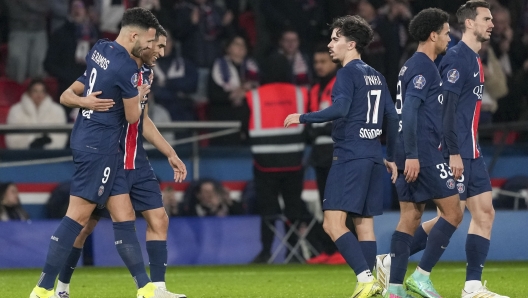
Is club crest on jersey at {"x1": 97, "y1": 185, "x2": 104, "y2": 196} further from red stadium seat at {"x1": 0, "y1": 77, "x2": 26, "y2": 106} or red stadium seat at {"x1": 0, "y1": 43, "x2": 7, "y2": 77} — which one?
red stadium seat at {"x1": 0, "y1": 43, "x2": 7, "y2": 77}

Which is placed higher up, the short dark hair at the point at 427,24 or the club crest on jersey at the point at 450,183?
the short dark hair at the point at 427,24

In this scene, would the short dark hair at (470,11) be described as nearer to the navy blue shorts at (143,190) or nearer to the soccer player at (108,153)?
the soccer player at (108,153)

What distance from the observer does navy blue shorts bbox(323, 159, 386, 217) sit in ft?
21.7

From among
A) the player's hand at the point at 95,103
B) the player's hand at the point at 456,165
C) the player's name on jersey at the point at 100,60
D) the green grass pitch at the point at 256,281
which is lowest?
the green grass pitch at the point at 256,281

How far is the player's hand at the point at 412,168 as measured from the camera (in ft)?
21.7

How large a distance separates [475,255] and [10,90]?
311 inches

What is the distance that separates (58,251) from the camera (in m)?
6.36

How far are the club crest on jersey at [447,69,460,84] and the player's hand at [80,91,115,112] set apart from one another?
2231 millimetres

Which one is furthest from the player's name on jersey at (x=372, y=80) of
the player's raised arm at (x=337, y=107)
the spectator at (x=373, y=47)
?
the spectator at (x=373, y=47)

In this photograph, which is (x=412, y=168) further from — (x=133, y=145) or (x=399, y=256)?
(x=133, y=145)

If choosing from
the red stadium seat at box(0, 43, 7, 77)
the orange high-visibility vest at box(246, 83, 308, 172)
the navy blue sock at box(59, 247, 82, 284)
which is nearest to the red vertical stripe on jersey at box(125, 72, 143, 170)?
the navy blue sock at box(59, 247, 82, 284)

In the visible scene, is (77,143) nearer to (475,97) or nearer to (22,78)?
(475,97)

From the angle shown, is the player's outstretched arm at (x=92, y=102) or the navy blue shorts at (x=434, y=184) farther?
the navy blue shorts at (x=434, y=184)

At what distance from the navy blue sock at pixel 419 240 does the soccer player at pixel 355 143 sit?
685 mm
